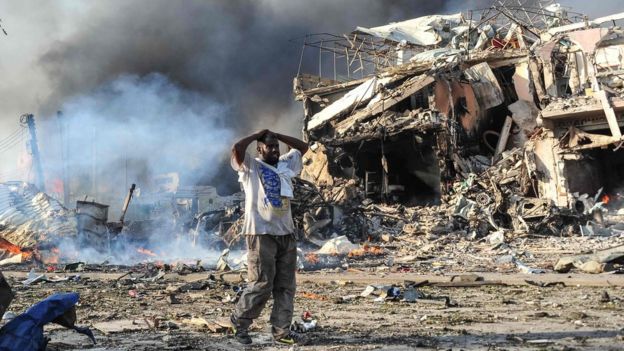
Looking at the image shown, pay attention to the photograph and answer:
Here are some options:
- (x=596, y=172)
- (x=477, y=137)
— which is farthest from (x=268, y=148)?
(x=477, y=137)

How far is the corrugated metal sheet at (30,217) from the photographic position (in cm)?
1285

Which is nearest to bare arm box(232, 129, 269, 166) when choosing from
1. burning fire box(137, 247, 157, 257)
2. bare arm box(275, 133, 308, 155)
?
bare arm box(275, 133, 308, 155)

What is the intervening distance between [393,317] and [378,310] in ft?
1.31

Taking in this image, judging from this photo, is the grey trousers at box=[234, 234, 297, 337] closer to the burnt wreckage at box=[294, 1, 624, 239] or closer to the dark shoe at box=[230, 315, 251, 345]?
the dark shoe at box=[230, 315, 251, 345]

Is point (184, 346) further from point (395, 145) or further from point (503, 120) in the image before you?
point (503, 120)

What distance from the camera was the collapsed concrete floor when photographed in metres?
A: 3.27

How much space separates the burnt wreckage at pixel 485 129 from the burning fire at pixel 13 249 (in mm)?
6852

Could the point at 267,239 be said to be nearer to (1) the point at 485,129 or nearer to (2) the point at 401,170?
(2) the point at 401,170

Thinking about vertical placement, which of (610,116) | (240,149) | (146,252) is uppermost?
(610,116)

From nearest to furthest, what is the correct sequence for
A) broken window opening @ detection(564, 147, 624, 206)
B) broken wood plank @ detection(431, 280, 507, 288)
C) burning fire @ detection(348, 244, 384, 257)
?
broken wood plank @ detection(431, 280, 507, 288), burning fire @ detection(348, 244, 384, 257), broken window opening @ detection(564, 147, 624, 206)

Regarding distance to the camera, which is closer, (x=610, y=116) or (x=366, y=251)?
(x=366, y=251)

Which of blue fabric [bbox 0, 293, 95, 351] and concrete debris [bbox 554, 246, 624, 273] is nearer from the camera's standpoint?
blue fabric [bbox 0, 293, 95, 351]

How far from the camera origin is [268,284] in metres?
3.47

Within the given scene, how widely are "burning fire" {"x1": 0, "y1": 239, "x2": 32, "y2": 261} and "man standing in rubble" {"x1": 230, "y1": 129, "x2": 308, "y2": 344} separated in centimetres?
1037
